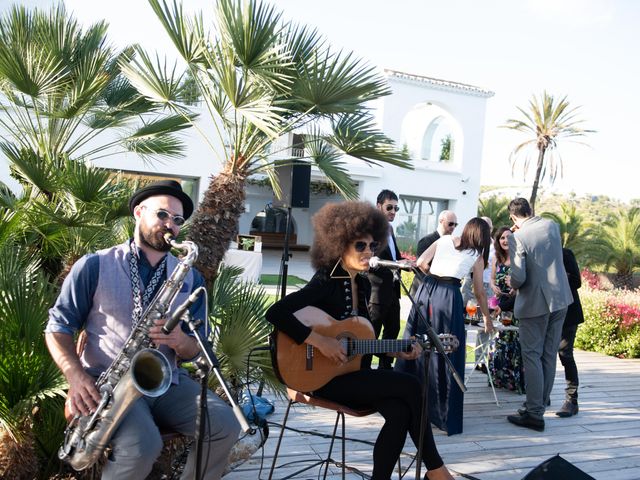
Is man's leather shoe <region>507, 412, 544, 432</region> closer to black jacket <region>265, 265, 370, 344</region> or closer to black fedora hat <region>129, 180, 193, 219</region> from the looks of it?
black jacket <region>265, 265, 370, 344</region>

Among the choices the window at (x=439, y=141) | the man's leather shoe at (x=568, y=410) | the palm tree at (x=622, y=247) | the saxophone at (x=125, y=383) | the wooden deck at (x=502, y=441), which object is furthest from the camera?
the window at (x=439, y=141)

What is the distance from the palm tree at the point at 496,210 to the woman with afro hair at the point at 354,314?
19472 millimetres

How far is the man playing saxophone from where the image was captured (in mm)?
2514

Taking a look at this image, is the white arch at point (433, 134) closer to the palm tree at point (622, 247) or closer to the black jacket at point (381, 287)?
the palm tree at point (622, 247)

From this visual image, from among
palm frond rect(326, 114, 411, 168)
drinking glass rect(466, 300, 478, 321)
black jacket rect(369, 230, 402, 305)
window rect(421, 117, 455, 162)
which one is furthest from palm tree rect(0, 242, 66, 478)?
window rect(421, 117, 455, 162)

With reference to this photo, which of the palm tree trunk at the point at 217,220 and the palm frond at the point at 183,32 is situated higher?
the palm frond at the point at 183,32

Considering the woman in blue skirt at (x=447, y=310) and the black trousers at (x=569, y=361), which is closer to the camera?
the woman in blue skirt at (x=447, y=310)

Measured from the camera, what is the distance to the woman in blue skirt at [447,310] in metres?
4.89

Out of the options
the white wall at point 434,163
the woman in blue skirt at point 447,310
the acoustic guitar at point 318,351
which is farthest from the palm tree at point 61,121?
the white wall at point 434,163

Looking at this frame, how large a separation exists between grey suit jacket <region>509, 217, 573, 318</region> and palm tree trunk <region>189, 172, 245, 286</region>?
2.47 meters

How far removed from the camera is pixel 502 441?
479cm

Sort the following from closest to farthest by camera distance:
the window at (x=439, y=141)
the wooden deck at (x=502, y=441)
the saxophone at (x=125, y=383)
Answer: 1. the saxophone at (x=125, y=383)
2. the wooden deck at (x=502, y=441)
3. the window at (x=439, y=141)

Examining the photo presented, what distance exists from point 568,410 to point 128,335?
4.48 m

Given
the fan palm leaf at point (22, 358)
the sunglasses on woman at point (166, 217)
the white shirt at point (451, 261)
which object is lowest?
the fan palm leaf at point (22, 358)
